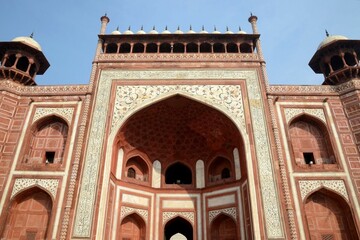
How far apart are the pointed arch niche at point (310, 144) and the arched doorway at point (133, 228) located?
6.09 m

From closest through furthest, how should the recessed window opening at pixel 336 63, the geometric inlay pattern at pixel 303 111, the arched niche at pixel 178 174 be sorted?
the geometric inlay pattern at pixel 303 111, the recessed window opening at pixel 336 63, the arched niche at pixel 178 174

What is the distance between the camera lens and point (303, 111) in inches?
473

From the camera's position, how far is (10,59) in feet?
43.4

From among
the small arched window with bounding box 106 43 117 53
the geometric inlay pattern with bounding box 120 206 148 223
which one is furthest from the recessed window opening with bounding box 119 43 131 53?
the geometric inlay pattern with bounding box 120 206 148 223

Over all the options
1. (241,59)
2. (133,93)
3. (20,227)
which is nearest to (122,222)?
A: (20,227)

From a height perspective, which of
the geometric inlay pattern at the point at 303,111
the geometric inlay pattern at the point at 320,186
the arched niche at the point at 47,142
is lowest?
the geometric inlay pattern at the point at 320,186

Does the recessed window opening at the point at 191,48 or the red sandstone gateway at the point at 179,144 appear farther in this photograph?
the recessed window opening at the point at 191,48

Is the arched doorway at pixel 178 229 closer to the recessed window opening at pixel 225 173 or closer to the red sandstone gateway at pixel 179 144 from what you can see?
the red sandstone gateway at pixel 179 144

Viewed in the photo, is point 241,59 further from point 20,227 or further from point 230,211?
point 20,227

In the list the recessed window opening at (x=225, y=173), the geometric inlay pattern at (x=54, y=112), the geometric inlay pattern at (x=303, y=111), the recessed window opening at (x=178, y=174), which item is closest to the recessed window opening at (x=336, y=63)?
the geometric inlay pattern at (x=303, y=111)

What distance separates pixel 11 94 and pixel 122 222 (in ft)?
21.5

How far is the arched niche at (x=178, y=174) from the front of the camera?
1372 centimetres

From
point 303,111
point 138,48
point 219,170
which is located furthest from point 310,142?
point 138,48

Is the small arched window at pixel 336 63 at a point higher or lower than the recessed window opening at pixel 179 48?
lower
